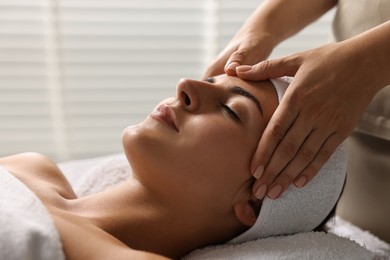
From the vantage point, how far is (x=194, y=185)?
4.14 ft

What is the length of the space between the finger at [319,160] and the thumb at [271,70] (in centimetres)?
20

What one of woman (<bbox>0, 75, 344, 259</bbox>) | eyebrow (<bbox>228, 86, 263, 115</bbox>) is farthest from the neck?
eyebrow (<bbox>228, 86, 263, 115</bbox>)

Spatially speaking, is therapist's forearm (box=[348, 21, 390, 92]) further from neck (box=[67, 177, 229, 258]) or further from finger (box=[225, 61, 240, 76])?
neck (box=[67, 177, 229, 258])

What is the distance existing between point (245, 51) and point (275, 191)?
484mm

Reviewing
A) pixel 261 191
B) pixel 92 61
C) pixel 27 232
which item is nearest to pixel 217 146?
pixel 261 191

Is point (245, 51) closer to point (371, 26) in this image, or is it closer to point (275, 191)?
point (371, 26)

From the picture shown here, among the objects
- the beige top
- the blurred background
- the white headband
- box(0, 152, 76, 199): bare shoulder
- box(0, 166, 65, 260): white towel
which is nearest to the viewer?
box(0, 166, 65, 260): white towel

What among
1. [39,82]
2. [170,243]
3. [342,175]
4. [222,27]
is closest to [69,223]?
[170,243]

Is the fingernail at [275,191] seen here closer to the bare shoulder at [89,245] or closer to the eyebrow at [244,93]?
the eyebrow at [244,93]

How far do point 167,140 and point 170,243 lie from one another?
25cm

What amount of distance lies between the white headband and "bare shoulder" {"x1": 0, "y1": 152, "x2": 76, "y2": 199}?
0.49 m

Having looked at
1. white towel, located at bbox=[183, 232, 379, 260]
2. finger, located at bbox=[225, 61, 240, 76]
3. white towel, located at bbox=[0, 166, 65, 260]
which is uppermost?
finger, located at bbox=[225, 61, 240, 76]

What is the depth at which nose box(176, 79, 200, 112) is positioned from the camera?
1315 mm

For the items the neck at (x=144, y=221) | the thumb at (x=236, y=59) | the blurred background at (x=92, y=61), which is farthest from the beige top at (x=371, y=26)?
the blurred background at (x=92, y=61)
